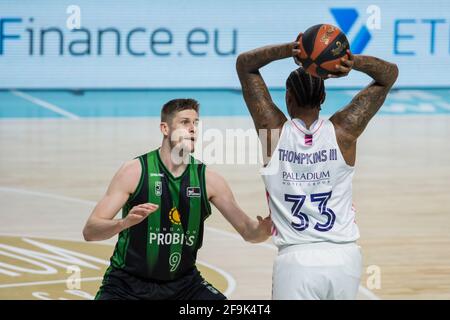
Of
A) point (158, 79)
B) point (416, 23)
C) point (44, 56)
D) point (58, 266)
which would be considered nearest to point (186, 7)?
point (158, 79)

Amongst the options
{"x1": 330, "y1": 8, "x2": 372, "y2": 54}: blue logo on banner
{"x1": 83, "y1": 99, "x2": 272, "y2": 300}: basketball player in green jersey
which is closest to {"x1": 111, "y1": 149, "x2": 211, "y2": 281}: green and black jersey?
{"x1": 83, "y1": 99, "x2": 272, "y2": 300}: basketball player in green jersey

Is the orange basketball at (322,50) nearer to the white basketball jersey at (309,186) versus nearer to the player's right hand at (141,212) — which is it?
the white basketball jersey at (309,186)

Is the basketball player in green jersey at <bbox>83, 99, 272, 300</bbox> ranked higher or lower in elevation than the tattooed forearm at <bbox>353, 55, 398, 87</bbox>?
lower

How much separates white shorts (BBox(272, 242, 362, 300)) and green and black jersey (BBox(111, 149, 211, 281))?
3.10 ft

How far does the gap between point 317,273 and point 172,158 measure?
1.34 metres

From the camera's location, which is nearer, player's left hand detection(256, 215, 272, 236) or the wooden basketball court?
player's left hand detection(256, 215, 272, 236)

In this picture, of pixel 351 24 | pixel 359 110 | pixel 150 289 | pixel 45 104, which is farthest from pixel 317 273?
pixel 45 104

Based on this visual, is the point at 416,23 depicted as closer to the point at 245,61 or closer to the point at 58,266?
the point at 58,266

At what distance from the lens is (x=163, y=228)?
5812mm

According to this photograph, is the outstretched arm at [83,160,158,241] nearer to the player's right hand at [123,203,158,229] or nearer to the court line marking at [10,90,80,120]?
the player's right hand at [123,203,158,229]

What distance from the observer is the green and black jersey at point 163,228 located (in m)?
5.81

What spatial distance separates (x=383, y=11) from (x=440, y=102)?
242 centimetres

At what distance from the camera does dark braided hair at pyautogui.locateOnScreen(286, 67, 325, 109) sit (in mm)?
5105

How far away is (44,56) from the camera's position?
65.9 feet
